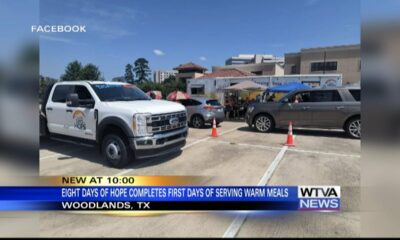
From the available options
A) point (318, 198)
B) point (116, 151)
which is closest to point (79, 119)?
point (116, 151)

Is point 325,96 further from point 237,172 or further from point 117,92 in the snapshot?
point 117,92

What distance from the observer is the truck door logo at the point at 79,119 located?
5105 millimetres

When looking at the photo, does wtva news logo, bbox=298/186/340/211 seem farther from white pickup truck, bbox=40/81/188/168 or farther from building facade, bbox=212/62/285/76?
building facade, bbox=212/62/285/76

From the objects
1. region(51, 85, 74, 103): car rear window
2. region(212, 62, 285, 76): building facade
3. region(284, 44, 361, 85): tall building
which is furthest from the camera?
A: region(212, 62, 285, 76): building facade

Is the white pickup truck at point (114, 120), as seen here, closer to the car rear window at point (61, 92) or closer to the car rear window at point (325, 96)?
the car rear window at point (61, 92)

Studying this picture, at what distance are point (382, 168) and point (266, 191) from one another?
120 cm

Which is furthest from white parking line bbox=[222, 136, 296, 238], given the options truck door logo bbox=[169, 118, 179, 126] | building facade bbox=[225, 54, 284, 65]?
building facade bbox=[225, 54, 284, 65]

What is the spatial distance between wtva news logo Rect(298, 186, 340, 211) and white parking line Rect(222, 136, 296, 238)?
2.45 ft

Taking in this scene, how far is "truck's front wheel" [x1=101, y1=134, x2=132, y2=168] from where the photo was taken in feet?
15.0

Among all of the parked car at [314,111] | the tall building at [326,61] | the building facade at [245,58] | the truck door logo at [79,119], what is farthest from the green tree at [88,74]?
the building facade at [245,58]

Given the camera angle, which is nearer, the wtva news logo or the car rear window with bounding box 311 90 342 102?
the wtva news logo

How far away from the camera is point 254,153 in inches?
233

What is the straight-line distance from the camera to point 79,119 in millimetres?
5176

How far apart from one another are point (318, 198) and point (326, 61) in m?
43.7
